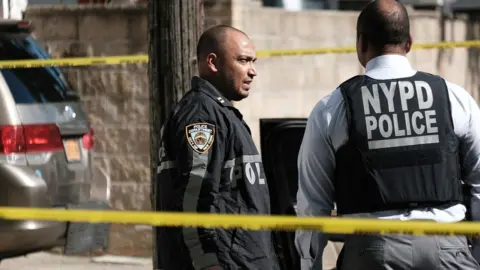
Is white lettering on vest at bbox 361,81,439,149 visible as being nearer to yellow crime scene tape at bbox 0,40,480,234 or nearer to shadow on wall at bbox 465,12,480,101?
yellow crime scene tape at bbox 0,40,480,234

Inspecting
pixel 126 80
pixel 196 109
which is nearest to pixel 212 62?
pixel 196 109

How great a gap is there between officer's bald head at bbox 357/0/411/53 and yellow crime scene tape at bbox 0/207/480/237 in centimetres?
64

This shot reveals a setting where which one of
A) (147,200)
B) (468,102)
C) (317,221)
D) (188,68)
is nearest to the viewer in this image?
(317,221)

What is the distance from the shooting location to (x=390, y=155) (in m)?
3.81

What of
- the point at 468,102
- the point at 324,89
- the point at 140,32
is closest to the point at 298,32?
the point at 324,89

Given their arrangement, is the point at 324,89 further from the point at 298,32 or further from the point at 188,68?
the point at 188,68

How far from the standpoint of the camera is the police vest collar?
4262 mm

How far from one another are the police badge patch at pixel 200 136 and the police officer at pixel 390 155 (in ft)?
1.14

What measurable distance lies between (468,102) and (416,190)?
15.0 inches

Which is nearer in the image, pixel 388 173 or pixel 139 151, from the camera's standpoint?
pixel 388 173

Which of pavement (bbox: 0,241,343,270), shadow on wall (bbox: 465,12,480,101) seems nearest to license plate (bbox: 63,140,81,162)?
pavement (bbox: 0,241,343,270)

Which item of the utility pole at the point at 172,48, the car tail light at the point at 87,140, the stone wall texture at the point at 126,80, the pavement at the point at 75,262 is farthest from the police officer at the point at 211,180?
the stone wall texture at the point at 126,80

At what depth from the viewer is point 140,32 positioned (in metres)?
9.14

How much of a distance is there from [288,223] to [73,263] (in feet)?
18.0
